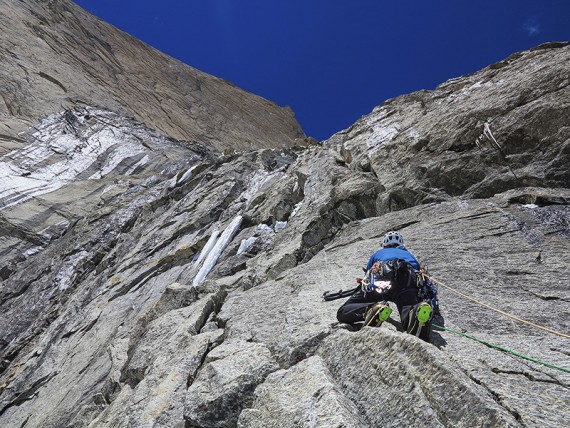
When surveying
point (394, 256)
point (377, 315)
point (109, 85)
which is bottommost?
point (377, 315)

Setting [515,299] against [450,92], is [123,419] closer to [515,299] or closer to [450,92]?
[515,299]

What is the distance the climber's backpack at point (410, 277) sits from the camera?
18.6 feet

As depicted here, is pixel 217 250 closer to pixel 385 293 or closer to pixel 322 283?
pixel 322 283

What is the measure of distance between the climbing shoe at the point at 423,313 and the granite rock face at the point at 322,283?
Result: 393 mm

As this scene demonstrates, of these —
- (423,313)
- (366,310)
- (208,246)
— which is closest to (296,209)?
(208,246)

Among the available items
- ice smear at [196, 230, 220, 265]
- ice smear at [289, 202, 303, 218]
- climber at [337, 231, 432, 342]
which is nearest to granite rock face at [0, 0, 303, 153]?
ice smear at [196, 230, 220, 265]

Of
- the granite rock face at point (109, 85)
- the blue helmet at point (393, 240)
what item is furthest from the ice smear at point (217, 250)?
the granite rock face at point (109, 85)

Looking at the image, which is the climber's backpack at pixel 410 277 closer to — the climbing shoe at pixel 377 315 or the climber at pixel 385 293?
the climber at pixel 385 293

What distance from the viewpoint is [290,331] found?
6.22 meters

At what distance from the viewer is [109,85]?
48.2 meters

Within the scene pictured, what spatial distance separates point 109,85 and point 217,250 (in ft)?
132

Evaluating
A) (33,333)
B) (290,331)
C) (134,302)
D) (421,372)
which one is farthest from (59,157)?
(421,372)

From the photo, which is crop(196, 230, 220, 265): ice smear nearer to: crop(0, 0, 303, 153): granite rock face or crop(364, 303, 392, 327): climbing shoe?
crop(364, 303, 392, 327): climbing shoe

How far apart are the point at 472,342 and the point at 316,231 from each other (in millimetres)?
6907
